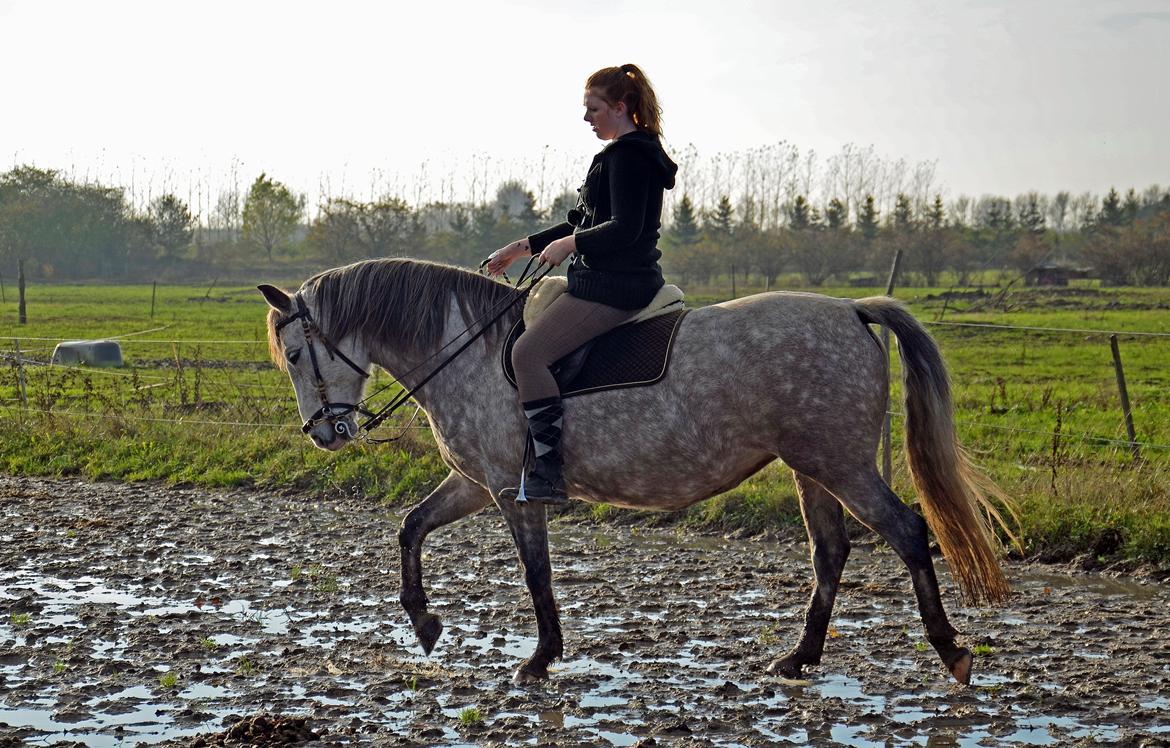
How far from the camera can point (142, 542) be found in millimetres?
8758

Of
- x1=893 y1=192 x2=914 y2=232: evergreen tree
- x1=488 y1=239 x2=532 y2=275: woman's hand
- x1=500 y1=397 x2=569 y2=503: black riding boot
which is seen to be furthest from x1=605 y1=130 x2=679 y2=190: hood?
x1=893 y1=192 x2=914 y2=232: evergreen tree

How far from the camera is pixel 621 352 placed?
5434mm

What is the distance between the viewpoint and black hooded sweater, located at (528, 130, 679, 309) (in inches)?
203

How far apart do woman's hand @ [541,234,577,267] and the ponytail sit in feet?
2.11

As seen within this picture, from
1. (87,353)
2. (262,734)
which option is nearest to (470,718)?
(262,734)

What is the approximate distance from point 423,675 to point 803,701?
180 centimetres

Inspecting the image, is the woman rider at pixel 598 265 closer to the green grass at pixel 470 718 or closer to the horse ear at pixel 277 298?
the green grass at pixel 470 718

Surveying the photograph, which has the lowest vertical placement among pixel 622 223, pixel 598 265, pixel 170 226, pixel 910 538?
pixel 910 538

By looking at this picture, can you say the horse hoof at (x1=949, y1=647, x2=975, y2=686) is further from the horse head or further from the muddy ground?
the horse head

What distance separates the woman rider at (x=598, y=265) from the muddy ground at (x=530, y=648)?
3.59ft

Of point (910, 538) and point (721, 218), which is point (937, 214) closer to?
point (721, 218)

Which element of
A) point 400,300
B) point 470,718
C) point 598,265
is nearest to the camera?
point 470,718

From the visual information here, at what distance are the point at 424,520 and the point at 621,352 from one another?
5.11ft

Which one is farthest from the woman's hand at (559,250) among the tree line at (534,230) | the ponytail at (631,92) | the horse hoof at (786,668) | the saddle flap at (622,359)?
the tree line at (534,230)
